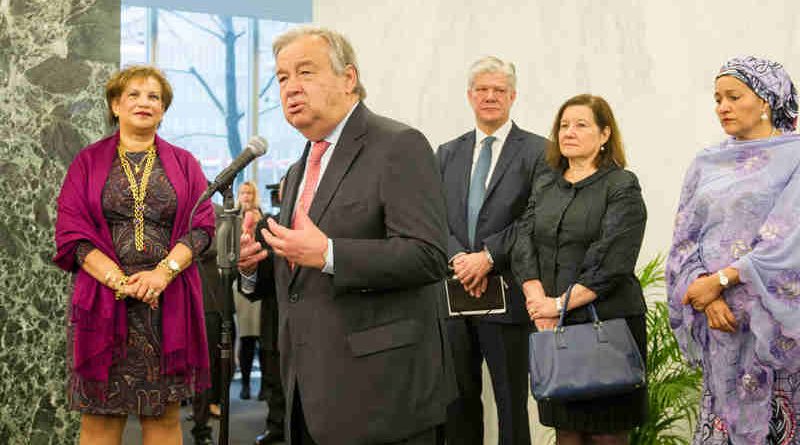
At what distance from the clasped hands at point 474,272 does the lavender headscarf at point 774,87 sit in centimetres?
126

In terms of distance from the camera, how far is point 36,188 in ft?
13.3

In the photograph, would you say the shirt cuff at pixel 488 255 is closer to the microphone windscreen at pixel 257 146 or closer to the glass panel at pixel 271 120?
the microphone windscreen at pixel 257 146

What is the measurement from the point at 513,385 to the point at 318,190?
1894 mm

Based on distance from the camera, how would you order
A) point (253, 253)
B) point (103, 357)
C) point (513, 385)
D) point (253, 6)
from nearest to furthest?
point (253, 253)
point (103, 357)
point (513, 385)
point (253, 6)

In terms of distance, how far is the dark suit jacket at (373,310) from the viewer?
212 centimetres

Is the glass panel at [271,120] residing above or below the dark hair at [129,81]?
above

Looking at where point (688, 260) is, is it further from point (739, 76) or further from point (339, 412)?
point (339, 412)

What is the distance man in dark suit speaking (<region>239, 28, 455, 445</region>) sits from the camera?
82.5 inches

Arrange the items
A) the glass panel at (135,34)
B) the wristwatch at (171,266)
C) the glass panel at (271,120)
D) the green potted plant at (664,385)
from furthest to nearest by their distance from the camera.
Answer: the glass panel at (271,120) < the glass panel at (135,34) < the green potted plant at (664,385) < the wristwatch at (171,266)

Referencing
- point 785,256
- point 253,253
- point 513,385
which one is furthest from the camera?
point 513,385

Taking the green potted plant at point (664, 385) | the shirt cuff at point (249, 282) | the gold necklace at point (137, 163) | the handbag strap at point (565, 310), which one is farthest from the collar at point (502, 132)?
the shirt cuff at point (249, 282)

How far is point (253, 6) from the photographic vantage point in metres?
8.80

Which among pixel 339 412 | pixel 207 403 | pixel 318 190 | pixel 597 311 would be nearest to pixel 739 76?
pixel 597 311

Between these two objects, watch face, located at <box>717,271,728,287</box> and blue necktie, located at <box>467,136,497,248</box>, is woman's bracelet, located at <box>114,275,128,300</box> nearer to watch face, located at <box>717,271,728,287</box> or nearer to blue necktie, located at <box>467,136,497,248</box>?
blue necktie, located at <box>467,136,497,248</box>
